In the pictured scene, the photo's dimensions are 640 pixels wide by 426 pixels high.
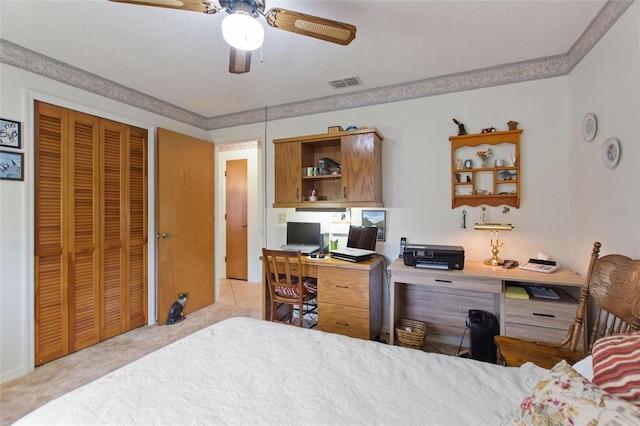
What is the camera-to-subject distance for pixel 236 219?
5.02 meters

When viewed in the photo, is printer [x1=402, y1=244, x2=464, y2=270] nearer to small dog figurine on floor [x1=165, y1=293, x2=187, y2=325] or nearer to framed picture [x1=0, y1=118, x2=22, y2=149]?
small dog figurine on floor [x1=165, y1=293, x2=187, y2=325]

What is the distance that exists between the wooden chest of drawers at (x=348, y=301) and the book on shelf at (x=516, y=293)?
3.32 feet

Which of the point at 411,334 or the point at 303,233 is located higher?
the point at 303,233

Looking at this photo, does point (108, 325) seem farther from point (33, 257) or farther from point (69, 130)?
point (69, 130)

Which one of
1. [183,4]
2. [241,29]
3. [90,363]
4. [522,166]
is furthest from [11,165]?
[522,166]

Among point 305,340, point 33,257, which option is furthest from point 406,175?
point 33,257

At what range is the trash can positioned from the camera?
6.98 feet

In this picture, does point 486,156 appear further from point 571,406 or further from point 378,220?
point 571,406

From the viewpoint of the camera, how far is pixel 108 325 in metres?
2.67

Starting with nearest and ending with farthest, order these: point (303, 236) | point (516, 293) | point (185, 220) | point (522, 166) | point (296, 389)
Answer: point (296, 389) → point (516, 293) → point (522, 166) → point (303, 236) → point (185, 220)

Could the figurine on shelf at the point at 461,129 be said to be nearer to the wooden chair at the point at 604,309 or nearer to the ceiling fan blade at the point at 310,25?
the wooden chair at the point at 604,309

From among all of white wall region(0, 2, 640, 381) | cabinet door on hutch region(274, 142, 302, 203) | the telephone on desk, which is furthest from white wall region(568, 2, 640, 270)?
→ cabinet door on hutch region(274, 142, 302, 203)

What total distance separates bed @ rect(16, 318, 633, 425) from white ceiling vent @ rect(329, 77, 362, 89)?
2322 mm

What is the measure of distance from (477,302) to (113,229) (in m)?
3.54
